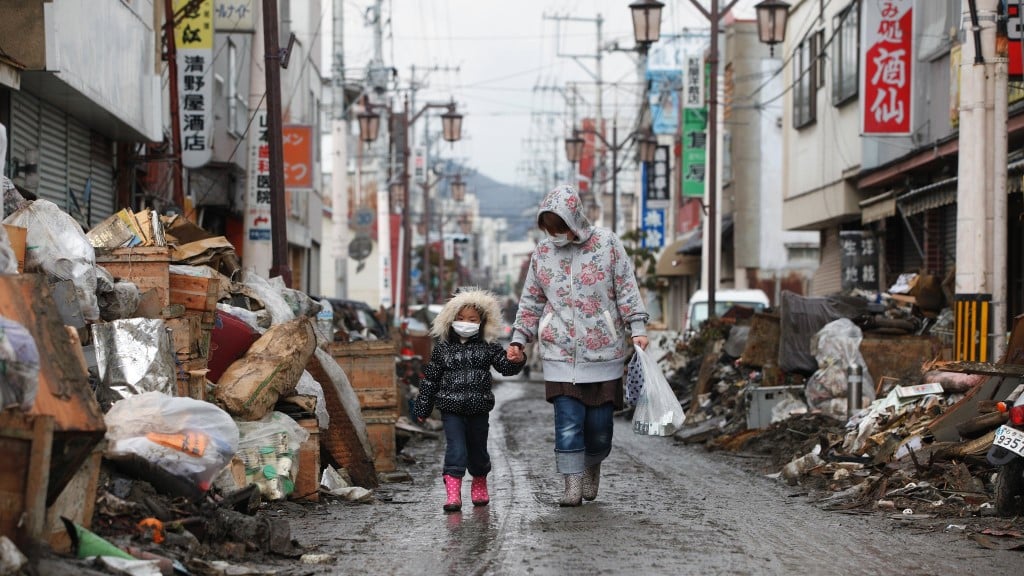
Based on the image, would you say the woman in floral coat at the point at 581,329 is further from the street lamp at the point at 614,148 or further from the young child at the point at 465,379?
the street lamp at the point at 614,148

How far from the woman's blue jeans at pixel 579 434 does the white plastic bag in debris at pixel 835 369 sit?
6343mm

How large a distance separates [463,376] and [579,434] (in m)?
0.91

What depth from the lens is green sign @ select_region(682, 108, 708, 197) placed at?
123ft

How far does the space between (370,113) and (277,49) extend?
20.9 metres

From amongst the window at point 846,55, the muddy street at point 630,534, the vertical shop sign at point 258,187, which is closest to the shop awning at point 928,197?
the window at point 846,55

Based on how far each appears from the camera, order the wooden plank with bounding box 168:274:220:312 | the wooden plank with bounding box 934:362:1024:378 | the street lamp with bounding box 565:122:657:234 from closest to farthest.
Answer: the wooden plank with bounding box 934:362:1024:378 < the wooden plank with bounding box 168:274:220:312 < the street lamp with bounding box 565:122:657:234

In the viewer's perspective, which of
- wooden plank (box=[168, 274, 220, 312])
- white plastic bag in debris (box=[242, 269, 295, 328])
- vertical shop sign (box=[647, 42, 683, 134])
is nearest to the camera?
wooden plank (box=[168, 274, 220, 312])

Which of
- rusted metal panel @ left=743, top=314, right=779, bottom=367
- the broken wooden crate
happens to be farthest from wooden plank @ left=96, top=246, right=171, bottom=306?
rusted metal panel @ left=743, top=314, right=779, bottom=367

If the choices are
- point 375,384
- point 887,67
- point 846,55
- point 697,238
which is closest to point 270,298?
point 375,384

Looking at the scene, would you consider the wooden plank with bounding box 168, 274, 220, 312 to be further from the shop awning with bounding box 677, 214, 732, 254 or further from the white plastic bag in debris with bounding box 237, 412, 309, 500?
the shop awning with bounding box 677, 214, 732, 254

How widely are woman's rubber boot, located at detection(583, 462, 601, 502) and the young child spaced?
0.70 metres

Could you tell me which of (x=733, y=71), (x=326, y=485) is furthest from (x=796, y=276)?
(x=326, y=485)

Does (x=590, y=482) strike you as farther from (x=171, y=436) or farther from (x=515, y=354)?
(x=171, y=436)

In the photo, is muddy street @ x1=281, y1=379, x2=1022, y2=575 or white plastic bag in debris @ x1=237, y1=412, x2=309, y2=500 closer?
muddy street @ x1=281, y1=379, x2=1022, y2=575
